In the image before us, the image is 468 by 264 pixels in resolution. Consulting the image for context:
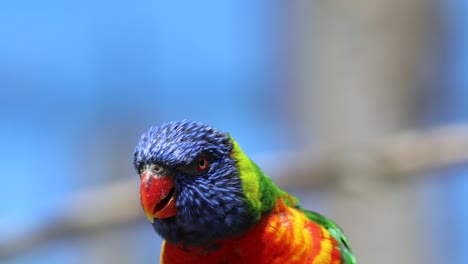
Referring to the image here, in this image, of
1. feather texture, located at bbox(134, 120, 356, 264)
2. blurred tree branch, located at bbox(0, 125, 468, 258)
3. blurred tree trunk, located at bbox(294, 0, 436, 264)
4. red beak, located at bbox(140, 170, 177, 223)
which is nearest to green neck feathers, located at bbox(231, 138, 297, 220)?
feather texture, located at bbox(134, 120, 356, 264)

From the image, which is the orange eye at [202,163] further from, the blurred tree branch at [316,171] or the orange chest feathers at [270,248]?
the blurred tree branch at [316,171]

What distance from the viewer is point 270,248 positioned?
1.58 m

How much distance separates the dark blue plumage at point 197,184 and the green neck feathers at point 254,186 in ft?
0.06

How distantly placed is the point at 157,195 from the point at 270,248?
375 millimetres

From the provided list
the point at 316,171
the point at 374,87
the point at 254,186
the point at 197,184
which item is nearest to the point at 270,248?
the point at 254,186

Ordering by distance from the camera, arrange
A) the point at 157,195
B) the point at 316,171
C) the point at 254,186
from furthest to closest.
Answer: the point at 316,171 < the point at 254,186 < the point at 157,195

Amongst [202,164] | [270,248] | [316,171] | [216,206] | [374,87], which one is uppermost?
[374,87]

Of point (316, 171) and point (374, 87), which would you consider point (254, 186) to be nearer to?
point (316, 171)

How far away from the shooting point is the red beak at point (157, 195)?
4.70 ft

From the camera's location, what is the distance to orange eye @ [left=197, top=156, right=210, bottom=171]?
1511 millimetres

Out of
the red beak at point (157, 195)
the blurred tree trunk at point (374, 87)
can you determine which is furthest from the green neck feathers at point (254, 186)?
the blurred tree trunk at point (374, 87)

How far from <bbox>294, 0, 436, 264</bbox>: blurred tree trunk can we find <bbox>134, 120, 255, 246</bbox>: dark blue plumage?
6.60 feet

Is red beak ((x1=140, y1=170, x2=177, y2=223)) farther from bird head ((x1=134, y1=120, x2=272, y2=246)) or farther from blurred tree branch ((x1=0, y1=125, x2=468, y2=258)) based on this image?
blurred tree branch ((x1=0, y1=125, x2=468, y2=258))

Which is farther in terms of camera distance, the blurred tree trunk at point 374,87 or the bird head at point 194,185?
the blurred tree trunk at point 374,87
